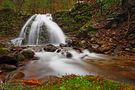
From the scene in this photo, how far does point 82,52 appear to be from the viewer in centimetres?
2897

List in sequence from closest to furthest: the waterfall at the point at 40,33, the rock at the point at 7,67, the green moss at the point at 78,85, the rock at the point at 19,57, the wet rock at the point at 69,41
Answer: the green moss at the point at 78,85
the rock at the point at 7,67
the rock at the point at 19,57
the wet rock at the point at 69,41
the waterfall at the point at 40,33

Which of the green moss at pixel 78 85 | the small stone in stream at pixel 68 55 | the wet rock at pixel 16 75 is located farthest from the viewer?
the small stone in stream at pixel 68 55

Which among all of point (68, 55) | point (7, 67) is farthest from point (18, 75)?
point (68, 55)

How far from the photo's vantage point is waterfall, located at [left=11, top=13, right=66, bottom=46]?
38625 millimetres

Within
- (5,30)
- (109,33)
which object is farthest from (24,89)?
(5,30)

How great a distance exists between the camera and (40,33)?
40.4 m

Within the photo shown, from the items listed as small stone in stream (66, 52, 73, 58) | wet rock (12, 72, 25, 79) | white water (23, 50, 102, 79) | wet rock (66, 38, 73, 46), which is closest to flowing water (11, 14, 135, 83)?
white water (23, 50, 102, 79)

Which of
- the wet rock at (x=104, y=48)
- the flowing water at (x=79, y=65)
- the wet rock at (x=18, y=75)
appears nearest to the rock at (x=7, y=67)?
the flowing water at (x=79, y=65)

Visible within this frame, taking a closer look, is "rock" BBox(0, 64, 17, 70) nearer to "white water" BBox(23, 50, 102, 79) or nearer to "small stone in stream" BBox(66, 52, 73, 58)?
"white water" BBox(23, 50, 102, 79)

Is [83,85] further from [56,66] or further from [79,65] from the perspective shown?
[79,65]

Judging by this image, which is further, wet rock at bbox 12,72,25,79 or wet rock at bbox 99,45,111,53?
wet rock at bbox 99,45,111,53

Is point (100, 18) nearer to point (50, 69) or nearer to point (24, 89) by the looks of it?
point (50, 69)

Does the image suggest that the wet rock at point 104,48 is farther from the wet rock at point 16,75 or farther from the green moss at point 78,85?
the green moss at point 78,85

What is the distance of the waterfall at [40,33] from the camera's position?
3862 cm
